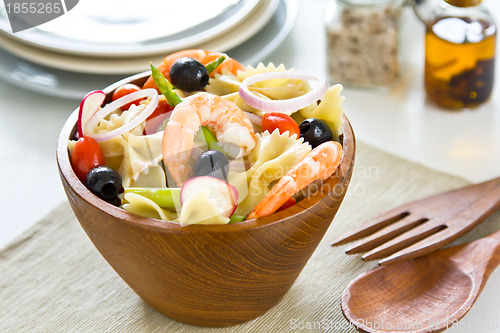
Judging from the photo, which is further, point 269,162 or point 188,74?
point 188,74

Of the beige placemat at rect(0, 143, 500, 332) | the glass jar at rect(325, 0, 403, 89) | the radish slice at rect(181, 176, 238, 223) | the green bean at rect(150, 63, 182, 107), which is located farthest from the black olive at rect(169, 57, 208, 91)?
the glass jar at rect(325, 0, 403, 89)

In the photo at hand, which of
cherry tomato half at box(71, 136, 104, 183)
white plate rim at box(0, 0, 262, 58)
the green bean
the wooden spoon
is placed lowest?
the wooden spoon

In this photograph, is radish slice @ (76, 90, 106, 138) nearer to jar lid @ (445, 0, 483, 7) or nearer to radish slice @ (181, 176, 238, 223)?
radish slice @ (181, 176, 238, 223)

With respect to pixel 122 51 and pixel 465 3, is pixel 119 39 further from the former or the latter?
pixel 465 3

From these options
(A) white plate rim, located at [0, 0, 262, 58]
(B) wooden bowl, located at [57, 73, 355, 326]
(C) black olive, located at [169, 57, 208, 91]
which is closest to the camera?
(B) wooden bowl, located at [57, 73, 355, 326]

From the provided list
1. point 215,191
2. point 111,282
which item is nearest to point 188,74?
point 215,191

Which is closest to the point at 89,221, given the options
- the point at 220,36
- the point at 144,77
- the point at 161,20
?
the point at 144,77

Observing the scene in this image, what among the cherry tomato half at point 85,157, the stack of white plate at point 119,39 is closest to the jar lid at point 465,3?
the stack of white plate at point 119,39

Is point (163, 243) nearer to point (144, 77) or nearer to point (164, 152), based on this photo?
point (164, 152)
